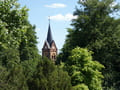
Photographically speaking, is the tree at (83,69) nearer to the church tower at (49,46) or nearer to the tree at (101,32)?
the tree at (101,32)

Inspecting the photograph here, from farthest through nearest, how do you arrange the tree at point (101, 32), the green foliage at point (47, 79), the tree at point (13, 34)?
1. the tree at point (101, 32)
2. the green foliage at point (47, 79)
3. the tree at point (13, 34)

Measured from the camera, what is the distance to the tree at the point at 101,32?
3509 centimetres

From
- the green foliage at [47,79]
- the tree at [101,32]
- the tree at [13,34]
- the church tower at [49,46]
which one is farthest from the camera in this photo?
the church tower at [49,46]

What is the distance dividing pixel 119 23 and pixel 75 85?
43.3 ft

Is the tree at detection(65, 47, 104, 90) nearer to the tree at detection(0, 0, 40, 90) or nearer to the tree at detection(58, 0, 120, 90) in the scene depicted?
the tree at detection(0, 0, 40, 90)

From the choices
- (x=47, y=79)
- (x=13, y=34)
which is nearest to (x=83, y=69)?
(x=47, y=79)

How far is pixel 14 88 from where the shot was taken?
20.7m

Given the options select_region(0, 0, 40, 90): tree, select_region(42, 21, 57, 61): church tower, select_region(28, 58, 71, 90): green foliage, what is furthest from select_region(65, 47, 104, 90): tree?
select_region(42, 21, 57, 61): church tower

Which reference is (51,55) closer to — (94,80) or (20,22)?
(94,80)

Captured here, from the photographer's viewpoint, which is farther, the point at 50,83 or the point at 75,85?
the point at 75,85

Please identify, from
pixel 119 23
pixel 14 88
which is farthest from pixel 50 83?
pixel 119 23

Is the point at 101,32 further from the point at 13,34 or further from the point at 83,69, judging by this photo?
the point at 13,34

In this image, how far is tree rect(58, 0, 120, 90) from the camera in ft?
115

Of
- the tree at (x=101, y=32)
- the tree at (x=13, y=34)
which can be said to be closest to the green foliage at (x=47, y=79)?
the tree at (x=13, y=34)
